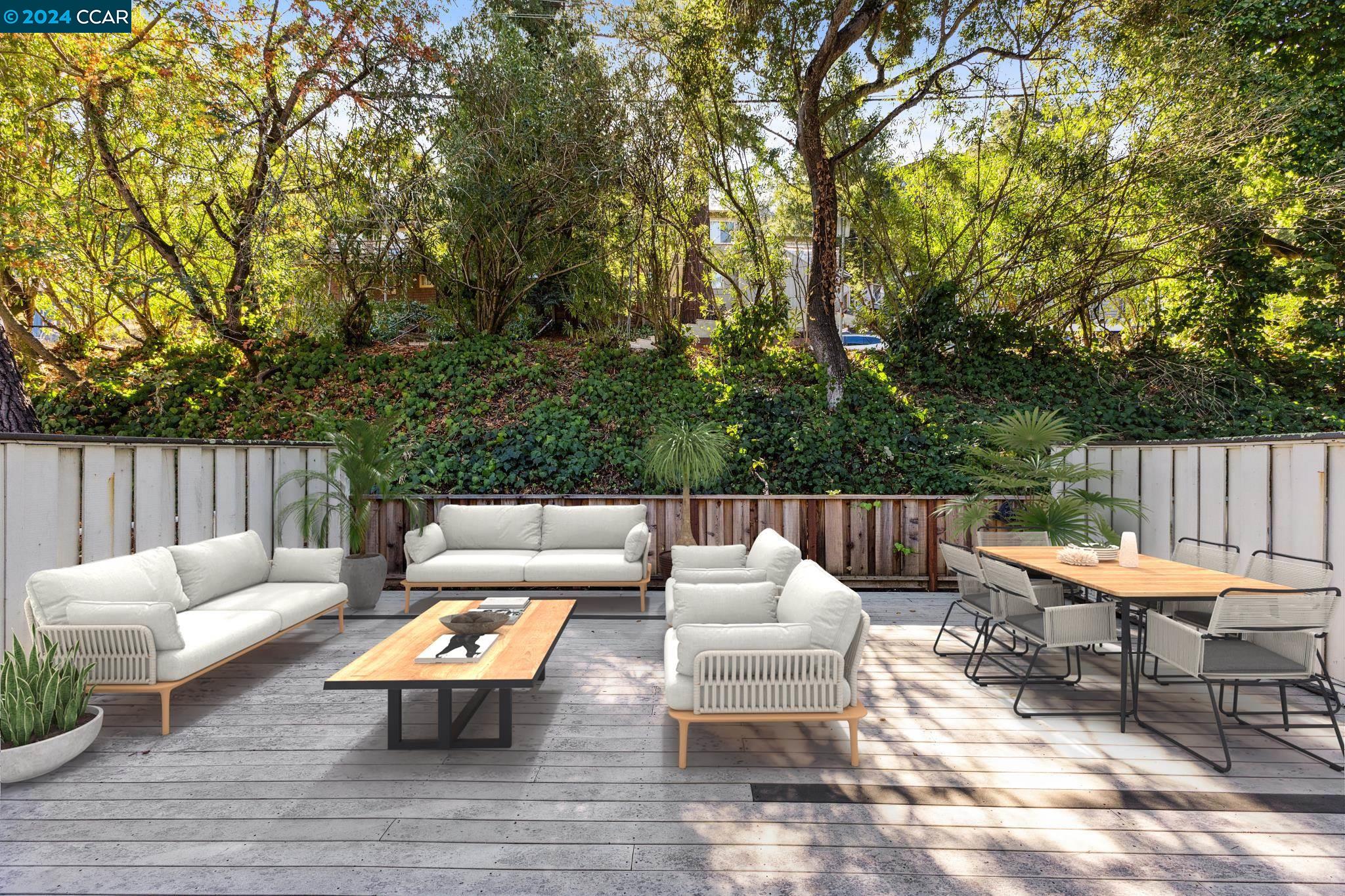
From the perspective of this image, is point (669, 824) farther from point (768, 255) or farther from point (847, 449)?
point (768, 255)

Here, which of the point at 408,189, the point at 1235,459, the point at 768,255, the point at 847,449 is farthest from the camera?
the point at 768,255

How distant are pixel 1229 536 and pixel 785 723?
3.89m

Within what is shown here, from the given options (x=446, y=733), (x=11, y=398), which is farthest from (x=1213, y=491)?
(x=11, y=398)

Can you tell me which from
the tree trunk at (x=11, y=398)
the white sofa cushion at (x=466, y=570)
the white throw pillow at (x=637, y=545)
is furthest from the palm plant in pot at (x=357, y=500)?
the white throw pillow at (x=637, y=545)

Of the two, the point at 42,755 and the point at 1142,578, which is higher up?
the point at 1142,578

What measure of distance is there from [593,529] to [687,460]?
1.17 metres

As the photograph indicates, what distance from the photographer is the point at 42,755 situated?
2.71 metres

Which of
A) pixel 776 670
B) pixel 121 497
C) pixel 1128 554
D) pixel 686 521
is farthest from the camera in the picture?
pixel 686 521

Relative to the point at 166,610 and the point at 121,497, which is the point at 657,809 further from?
the point at 121,497

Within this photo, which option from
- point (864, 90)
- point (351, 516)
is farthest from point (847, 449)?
point (351, 516)

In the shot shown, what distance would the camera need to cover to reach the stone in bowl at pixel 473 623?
3463 millimetres

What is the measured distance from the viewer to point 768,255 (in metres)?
9.38

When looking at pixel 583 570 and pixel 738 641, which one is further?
pixel 583 570

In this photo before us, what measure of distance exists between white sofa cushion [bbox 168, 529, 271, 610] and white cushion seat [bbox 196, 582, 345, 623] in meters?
0.07
